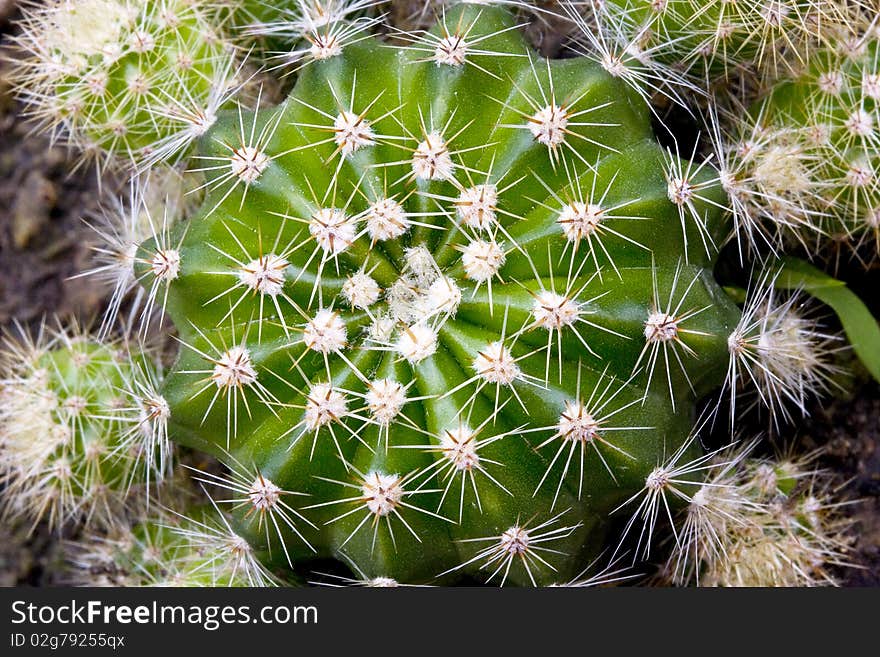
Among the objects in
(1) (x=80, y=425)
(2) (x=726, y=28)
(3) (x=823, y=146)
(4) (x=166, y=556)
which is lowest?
(4) (x=166, y=556)

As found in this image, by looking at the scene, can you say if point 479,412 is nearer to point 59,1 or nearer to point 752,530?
point 752,530

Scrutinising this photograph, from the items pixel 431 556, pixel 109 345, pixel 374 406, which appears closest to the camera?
pixel 374 406

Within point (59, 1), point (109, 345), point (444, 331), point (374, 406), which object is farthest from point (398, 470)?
point (59, 1)

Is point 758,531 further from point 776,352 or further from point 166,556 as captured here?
point 166,556

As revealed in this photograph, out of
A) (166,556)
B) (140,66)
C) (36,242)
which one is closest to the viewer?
(140,66)

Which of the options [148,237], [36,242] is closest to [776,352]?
[148,237]
